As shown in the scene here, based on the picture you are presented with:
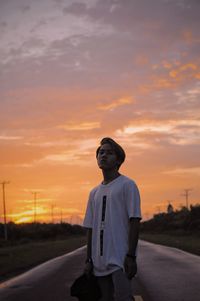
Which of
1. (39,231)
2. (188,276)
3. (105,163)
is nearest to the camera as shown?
(105,163)

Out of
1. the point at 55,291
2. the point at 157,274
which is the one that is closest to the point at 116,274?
the point at 55,291

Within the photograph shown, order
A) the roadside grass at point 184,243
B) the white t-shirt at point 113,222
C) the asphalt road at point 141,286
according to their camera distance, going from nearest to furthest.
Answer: the white t-shirt at point 113,222
the asphalt road at point 141,286
the roadside grass at point 184,243

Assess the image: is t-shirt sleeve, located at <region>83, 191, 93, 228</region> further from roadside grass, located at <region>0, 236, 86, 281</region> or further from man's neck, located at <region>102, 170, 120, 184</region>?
roadside grass, located at <region>0, 236, 86, 281</region>

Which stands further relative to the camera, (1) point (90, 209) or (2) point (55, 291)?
(2) point (55, 291)

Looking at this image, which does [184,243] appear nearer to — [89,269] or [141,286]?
[141,286]

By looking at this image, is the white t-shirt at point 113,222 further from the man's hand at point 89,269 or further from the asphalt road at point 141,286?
the asphalt road at point 141,286

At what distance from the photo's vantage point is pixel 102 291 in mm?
4609

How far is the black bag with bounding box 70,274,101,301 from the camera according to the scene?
4.54m

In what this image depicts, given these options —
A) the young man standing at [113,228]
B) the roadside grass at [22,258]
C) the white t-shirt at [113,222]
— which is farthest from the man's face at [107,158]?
the roadside grass at [22,258]

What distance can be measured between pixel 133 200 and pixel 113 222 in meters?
0.27

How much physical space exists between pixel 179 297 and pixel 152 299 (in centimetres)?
62

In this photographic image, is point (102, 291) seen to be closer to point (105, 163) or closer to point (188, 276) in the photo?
point (105, 163)

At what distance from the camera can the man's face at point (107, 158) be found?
482 cm

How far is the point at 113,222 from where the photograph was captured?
4598 mm
